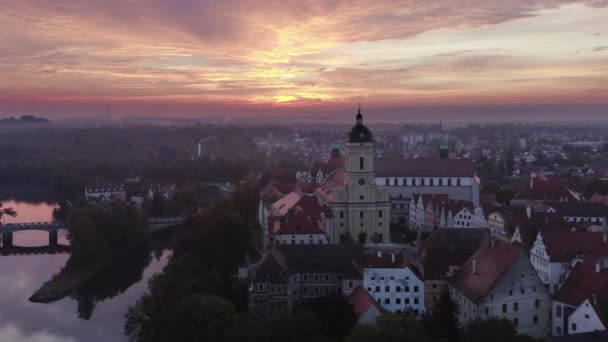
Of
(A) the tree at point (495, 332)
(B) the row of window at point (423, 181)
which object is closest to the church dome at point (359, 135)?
(B) the row of window at point (423, 181)

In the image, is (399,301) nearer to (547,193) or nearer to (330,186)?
(330,186)

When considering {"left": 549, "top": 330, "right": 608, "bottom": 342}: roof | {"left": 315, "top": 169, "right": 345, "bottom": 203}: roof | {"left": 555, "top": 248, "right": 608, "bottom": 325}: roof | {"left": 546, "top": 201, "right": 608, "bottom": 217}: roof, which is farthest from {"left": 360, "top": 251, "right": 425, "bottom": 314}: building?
{"left": 546, "top": 201, "right": 608, "bottom": 217}: roof

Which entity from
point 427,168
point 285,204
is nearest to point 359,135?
point 285,204

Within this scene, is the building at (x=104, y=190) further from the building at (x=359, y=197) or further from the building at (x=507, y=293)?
the building at (x=507, y=293)

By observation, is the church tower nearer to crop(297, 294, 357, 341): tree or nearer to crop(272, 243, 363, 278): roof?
crop(272, 243, 363, 278): roof

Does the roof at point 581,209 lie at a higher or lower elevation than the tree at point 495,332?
higher

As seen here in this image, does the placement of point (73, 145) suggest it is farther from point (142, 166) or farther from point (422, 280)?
point (422, 280)
